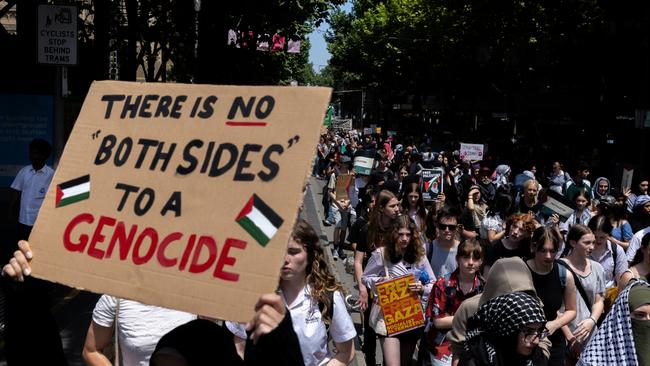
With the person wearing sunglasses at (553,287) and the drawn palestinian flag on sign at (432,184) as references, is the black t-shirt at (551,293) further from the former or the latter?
the drawn palestinian flag on sign at (432,184)

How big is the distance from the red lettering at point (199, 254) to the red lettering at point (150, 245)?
164 millimetres

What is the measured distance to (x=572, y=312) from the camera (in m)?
5.84

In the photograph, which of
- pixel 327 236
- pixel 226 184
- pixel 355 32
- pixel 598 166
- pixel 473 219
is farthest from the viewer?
pixel 355 32

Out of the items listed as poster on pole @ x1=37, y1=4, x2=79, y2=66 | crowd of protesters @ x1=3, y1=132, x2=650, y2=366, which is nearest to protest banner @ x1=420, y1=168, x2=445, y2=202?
crowd of protesters @ x1=3, y1=132, x2=650, y2=366

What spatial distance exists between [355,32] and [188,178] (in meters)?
61.1

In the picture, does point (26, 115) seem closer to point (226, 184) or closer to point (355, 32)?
point (226, 184)

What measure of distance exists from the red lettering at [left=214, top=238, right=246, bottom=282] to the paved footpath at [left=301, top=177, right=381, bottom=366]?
66cm

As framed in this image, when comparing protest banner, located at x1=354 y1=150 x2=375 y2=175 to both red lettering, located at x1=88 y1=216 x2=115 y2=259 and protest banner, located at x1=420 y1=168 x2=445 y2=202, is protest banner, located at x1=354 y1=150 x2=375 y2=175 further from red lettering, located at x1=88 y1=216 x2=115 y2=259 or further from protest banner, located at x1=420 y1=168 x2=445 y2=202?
red lettering, located at x1=88 y1=216 x2=115 y2=259

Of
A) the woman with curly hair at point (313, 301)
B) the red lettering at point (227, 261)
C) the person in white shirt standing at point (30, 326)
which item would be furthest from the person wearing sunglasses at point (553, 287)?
the person in white shirt standing at point (30, 326)

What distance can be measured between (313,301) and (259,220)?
4.23ft

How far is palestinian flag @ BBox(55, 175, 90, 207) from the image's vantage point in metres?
3.10

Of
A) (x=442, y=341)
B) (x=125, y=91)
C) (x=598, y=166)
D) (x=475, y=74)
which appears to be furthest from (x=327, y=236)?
(x=475, y=74)

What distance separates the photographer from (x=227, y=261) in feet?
8.91

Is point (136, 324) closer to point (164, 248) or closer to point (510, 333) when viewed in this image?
point (164, 248)
